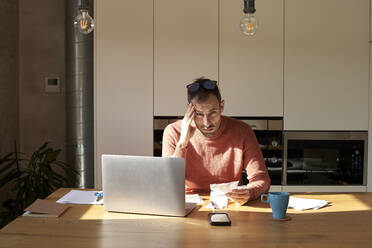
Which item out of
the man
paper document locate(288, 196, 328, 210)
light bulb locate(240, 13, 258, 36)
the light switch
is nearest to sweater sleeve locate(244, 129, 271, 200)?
the man

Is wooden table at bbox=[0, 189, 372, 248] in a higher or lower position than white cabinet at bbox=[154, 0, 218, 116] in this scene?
lower

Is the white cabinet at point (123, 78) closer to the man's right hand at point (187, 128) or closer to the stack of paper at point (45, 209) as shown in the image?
the man's right hand at point (187, 128)

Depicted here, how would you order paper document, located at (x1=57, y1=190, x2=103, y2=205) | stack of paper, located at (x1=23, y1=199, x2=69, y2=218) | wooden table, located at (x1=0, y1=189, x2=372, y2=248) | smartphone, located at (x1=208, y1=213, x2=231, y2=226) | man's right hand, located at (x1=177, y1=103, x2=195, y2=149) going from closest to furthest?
1. wooden table, located at (x1=0, y1=189, x2=372, y2=248)
2. smartphone, located at (x1=208, y1=213, x2=231, y2=226)
3. stack of paper, located at (x1=23, y1=199, x2=69, y2=218)
4. paper document, located at (x1=57, y1=190, x2=103, y2=205)
5. man's right hand, located at (x1=177, y1=103, x2=195, y2=149)

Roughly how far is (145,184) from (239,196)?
0.44 m

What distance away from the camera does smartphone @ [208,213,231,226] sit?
1.76 meters

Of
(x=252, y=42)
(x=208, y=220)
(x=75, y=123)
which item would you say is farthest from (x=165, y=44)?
(x=208, y=220)

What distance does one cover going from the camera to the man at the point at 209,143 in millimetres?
2451

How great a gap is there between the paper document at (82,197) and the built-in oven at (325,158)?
1927 mm

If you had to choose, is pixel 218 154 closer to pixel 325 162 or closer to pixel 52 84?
pixel 325 162

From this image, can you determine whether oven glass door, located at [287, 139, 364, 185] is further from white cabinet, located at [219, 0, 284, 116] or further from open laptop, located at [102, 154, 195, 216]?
open laptop, located at [102, 154, 195, 216]

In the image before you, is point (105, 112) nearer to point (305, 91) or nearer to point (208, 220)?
point (305, 91)

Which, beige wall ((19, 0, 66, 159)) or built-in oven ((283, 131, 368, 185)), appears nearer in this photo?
built-in oven ((283, 131, 368, 185))

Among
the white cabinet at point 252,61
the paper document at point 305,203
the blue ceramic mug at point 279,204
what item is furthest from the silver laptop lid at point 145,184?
the white cabinet at point 252,61

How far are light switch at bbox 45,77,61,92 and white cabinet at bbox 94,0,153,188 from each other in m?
0.92
